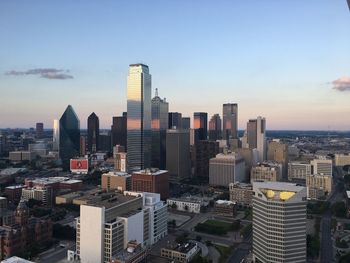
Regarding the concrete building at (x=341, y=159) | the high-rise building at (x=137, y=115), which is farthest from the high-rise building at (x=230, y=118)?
the high-rise building at (x=137, y=115)

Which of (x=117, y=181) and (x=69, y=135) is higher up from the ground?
(x=69, y=135)

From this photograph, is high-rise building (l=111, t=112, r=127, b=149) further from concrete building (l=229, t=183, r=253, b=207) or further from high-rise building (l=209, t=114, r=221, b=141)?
concrete building (l=229, t=183, r=253, b=207)

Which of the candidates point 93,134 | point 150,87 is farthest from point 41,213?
point 93,134

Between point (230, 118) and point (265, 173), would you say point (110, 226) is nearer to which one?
point (265, 173)

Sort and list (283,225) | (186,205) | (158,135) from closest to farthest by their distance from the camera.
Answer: (283,225)
(186,205)
(158,135)

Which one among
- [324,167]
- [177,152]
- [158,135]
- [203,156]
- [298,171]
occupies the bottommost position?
[298,171]

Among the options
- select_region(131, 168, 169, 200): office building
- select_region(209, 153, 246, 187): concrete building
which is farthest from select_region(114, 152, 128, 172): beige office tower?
select_region(131, 168, 169, 200): office building

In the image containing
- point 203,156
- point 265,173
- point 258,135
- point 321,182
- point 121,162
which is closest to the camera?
point 321,182

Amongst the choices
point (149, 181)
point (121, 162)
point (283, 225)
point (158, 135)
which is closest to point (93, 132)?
point (158, 135)
